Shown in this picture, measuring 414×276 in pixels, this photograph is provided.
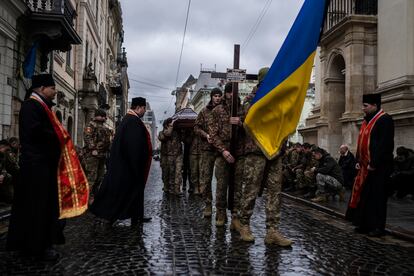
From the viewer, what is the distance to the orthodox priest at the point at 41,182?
492 cm

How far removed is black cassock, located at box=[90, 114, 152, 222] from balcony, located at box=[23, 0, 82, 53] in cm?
881

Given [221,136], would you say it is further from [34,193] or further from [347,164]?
[347,164]

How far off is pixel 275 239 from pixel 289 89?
1.82 metres

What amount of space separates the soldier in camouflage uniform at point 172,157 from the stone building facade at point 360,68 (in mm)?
6107

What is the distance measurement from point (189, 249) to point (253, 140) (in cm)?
151

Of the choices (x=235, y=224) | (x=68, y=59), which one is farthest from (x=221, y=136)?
(x=68, y=59)

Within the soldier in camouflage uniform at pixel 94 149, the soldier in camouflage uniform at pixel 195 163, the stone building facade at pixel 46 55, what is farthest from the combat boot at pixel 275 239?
the stone building facade at pixel 46 55

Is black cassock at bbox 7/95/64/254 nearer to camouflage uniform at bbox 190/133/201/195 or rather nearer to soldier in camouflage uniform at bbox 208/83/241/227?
soldier in camouflage uniform at bbox 208/83/241/227

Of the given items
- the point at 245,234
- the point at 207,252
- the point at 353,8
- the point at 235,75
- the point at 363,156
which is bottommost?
the point at 207,252

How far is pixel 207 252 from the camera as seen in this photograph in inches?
210

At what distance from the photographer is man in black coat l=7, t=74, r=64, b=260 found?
4.91 m

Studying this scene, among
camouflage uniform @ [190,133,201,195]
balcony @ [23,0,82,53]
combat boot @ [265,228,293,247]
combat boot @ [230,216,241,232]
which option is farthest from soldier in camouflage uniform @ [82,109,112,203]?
balcony @ [23,0,82,53]

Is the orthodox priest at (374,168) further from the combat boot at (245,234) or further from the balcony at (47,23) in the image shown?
the balcony at (47,23)

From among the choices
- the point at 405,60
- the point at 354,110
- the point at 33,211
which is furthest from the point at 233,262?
the point at 354,110
